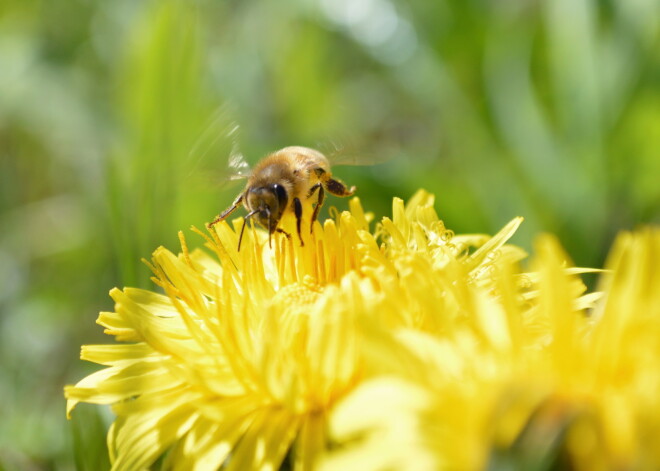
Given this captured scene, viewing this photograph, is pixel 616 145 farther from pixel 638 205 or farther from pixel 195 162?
pixel 195 162

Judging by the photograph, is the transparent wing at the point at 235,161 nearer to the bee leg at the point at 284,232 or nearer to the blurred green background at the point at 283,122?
the blurred green background at the point at 283,122


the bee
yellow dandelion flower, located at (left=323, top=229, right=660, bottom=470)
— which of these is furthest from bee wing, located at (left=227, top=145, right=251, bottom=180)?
yellow dandelion flower, located at (left=323, top=229, right=660, bottom=470)

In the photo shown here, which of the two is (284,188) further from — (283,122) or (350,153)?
(283,122)

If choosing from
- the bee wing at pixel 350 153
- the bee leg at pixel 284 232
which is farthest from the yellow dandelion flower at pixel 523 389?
the bee wing at pixel 350 153

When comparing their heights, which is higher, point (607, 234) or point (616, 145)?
point (616, 145)

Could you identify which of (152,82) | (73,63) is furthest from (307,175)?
(73,63)

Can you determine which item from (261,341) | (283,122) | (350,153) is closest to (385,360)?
(261,341)

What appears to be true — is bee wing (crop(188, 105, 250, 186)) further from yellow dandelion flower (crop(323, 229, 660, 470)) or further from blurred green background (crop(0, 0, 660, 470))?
yellow dandelion flower (crop(323, 229, 660, 470))
